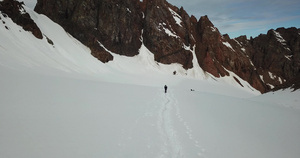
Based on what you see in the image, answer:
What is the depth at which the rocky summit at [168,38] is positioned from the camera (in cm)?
6869

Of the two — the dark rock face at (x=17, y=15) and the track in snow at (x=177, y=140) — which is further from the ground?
the dark rock face at (x=17, y=15)

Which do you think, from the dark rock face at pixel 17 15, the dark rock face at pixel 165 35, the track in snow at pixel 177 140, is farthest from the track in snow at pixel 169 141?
the dark rock face at pixel 165 35

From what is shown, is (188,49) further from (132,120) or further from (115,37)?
(132,120)

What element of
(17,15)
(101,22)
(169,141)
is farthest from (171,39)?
(169,141)

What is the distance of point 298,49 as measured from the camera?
133875 millimetres

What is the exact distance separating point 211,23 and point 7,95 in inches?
4735

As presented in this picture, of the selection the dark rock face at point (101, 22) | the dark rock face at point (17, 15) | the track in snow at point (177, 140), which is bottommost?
the track in snow at point (177, 140)

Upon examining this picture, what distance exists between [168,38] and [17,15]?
217 ft

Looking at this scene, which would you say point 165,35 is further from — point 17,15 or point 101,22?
point 17,15

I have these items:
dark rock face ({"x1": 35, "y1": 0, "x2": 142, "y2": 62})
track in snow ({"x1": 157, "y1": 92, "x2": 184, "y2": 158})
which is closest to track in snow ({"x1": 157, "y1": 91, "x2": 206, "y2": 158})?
track in snow ({"x1": 157, "y1": 92, "x2": 184, "y2": 158})

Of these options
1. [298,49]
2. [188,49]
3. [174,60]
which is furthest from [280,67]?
[174,60]

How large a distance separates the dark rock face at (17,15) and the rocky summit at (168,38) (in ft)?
0.70

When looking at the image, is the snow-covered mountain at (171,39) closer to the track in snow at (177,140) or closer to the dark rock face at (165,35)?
the dark rock face at (165,35)

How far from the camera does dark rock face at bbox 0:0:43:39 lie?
142 feet
